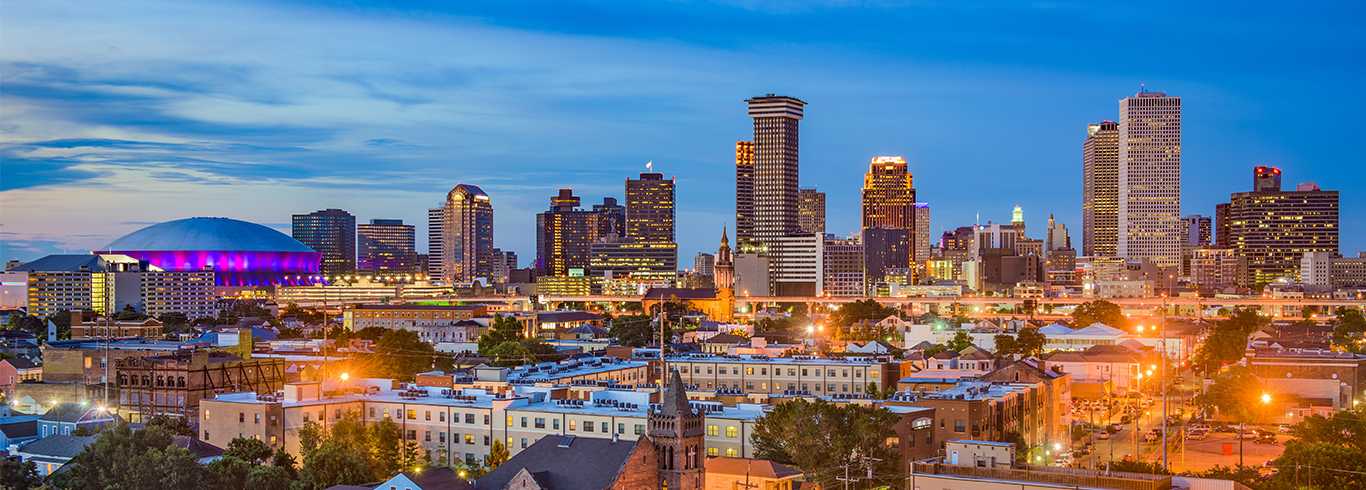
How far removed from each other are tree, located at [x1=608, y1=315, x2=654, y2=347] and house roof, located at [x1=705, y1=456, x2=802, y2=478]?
295ft

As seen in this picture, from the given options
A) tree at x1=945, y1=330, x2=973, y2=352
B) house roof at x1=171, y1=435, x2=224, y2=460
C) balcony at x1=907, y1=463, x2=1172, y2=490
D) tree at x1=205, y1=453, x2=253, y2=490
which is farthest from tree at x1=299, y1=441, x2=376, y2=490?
tree at x1=945, y1=330, x2=973, y2=352

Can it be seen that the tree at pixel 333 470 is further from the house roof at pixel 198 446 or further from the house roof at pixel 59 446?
the house roof at pixel 59 446

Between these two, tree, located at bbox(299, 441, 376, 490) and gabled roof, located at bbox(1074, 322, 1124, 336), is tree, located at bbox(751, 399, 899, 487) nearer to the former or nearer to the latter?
tree, located at bbox(299, 441, 376, 490)

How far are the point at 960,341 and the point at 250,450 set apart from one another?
267ft

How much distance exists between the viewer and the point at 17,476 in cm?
4669

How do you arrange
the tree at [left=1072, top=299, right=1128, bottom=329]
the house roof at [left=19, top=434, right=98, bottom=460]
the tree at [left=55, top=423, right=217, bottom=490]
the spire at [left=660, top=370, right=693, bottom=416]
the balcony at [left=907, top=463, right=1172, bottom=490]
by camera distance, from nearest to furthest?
1. the balcony at [left=907, top=463, right=1172, bottom=490]
2. the spire at [left=660, top=370, right=693, bottom=416]
3. the tree at [left=55, top=423, right=217, bottom=490]
4. the house roof at [left=19, top=434, right=98, bottom=460]
5. the tree at [left=1072, top=299, right=1128, bottom=329]

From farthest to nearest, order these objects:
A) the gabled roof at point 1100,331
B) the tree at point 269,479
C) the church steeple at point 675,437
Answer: the gabled roof at point 1100,331, the tree at point 269,479, the church steeple at point 675,437

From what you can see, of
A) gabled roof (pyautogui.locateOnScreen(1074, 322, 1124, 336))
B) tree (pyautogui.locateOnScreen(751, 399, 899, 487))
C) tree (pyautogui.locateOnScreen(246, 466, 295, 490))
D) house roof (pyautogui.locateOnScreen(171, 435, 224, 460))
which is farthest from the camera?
gabled roof (pyautogui.locateOnScreen(1074, 322, 1124, 336))

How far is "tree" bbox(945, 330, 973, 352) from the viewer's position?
11781 centimetres

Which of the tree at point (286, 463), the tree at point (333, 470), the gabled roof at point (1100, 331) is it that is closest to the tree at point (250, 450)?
the tree at point (286, 463)

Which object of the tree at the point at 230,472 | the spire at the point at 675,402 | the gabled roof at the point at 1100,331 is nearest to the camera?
the spire at the point at 675,402

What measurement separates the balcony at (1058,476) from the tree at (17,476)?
104 feet

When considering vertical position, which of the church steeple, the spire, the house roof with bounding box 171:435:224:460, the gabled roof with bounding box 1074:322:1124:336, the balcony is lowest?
the gabled roof with bounding box 1074:322:1124:336

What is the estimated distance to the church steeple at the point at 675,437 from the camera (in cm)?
→ 4069
